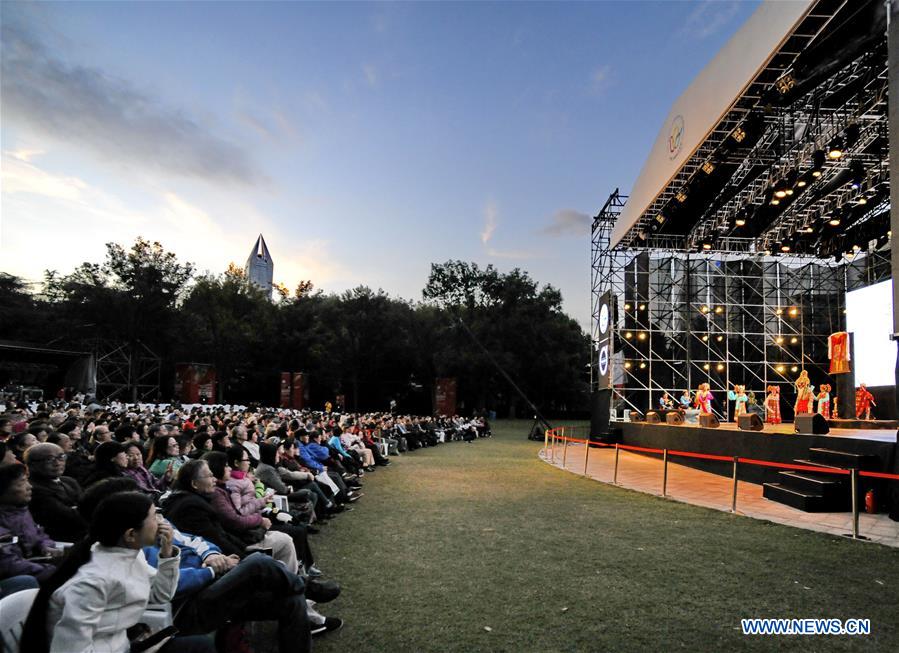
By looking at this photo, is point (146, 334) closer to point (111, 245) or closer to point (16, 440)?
point (111, 245)

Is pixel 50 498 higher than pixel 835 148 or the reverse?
the reverse

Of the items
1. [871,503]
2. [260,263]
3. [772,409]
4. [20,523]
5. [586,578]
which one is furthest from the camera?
[260,263]

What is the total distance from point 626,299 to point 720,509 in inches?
579

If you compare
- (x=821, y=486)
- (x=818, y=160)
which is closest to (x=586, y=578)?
(x=821, y=486)

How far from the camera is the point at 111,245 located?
1309 inches

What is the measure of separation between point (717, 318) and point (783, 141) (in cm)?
1122

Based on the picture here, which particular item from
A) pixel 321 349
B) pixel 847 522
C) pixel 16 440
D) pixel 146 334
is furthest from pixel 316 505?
pixel 321 349

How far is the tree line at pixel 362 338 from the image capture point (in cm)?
3709

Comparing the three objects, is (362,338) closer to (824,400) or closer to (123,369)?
(123,369)

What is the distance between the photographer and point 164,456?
5941 mm

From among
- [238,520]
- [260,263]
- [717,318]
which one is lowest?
[238,520]

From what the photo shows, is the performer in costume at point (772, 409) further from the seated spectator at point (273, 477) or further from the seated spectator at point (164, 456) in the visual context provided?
the seated spectator at point (164, 456)

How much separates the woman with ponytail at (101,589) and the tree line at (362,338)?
112ft

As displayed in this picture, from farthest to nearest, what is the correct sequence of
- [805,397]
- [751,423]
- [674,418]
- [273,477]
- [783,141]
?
[674,418]
[805,397]
[783,141]
[751,423]
[273,477]
